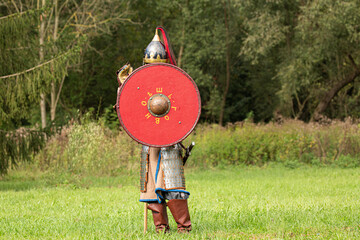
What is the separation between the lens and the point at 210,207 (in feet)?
24.2

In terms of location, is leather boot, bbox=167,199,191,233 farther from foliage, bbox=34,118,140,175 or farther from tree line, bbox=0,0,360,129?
tree line, bbox=0,0,360,129

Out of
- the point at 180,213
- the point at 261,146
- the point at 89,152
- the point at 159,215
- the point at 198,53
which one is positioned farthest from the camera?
the point at 198,53

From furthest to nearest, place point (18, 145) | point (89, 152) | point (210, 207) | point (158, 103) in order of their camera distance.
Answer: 1. point (89, 152)
2. point (18, 145)
3. point (210, 207)
4. point (158, 103)

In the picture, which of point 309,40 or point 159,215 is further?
point 309,40

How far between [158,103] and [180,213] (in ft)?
3.65

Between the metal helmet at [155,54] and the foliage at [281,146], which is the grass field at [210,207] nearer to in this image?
the metal helmet at [155,54]

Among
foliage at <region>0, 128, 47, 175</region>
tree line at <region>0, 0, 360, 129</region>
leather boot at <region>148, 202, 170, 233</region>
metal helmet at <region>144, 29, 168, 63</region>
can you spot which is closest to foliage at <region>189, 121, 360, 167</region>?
tree line at <region>0, 0, 360, 129</region>

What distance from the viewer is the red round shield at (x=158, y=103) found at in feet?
16.1

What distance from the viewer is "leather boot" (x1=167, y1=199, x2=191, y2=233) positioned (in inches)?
199

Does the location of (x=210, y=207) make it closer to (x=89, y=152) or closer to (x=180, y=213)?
(x=180, y=213)

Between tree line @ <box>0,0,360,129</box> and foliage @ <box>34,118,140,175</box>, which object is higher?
tree line @ <box>0,0,360,129</box>

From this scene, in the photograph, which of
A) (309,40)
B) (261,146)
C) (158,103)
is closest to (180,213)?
(158,103)

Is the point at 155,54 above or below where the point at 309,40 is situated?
below

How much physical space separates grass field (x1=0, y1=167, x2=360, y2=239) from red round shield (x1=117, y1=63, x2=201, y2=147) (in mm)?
993
